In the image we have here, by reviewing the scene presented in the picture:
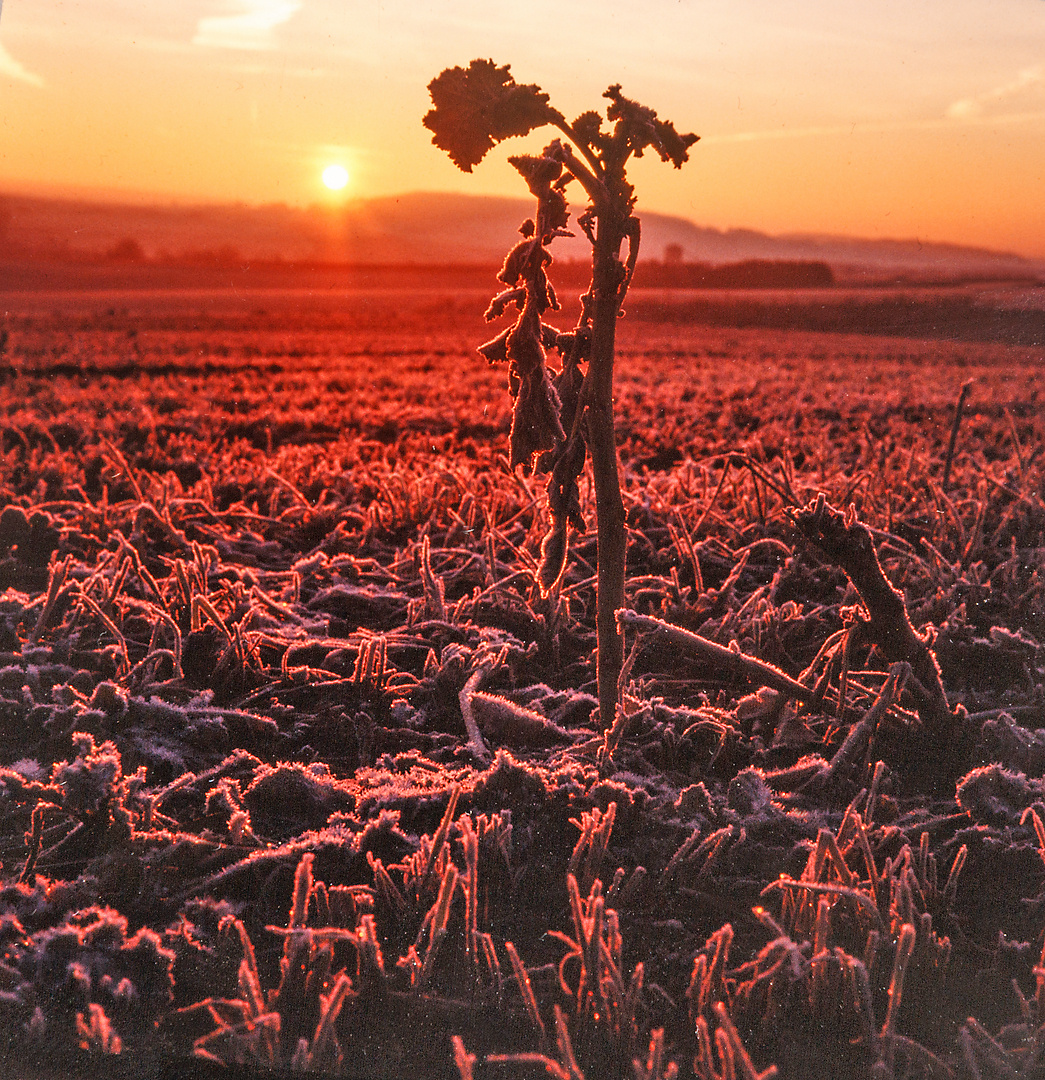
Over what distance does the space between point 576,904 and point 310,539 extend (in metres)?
1.72

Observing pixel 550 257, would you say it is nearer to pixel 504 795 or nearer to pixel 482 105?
pixel 482 105

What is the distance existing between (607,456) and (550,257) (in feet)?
0.90

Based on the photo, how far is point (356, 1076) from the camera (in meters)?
0.86

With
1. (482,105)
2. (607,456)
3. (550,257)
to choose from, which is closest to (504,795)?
(607,456)

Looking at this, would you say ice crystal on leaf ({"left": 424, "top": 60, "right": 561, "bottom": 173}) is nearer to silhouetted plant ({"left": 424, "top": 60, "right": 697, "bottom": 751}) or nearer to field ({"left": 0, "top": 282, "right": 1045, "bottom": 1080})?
silhouetted plant ({"left": 424, "top": 60, "right": 697, "bottom": 751})

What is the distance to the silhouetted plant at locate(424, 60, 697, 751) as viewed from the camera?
3.46ft

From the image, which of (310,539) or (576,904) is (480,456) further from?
(576,904)

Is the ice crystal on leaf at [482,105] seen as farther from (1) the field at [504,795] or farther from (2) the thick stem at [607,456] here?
(1) the field at [504,795]

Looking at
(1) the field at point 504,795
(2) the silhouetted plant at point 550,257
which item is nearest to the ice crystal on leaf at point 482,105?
(2) the silhouetted plant at point 550,257

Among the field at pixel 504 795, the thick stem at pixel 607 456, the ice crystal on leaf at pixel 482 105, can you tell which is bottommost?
the field at pixel 504 795

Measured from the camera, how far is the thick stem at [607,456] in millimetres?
1108

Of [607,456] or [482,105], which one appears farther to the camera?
[607,456]

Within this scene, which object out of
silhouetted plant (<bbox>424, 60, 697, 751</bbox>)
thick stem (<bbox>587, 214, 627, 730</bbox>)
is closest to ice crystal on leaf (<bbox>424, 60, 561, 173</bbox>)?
silhouetted plant (<bbox>424, 60, 697, 751</bbox>)

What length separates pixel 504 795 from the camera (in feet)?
4.15
